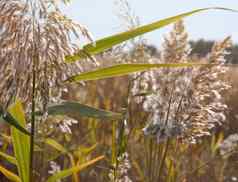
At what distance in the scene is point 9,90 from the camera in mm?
1046

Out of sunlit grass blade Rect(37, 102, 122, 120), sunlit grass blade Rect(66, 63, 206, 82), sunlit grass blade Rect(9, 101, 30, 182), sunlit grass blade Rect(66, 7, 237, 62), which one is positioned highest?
sunlit grass blade Rect(66, 7, 237, 62)

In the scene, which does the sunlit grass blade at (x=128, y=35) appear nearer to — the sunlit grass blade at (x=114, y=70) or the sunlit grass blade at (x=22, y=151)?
the sunlit grass blade at (x=114, y=70)

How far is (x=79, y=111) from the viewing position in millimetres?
1262

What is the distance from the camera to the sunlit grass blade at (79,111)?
1246mm

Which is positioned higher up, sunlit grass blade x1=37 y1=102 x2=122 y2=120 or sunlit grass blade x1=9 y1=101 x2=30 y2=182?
sunlit grass blade x1=37 y1=102 x2=122 y2=120

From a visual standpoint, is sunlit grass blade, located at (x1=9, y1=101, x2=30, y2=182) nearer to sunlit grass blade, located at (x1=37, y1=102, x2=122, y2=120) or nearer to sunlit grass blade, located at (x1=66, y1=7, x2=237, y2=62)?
sunlit grass blade, located at (x1=37, y1=102, x2=122, y2=120)

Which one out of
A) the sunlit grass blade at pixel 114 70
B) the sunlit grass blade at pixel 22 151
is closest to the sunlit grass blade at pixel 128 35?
the sunlit grass blade at pixel 114 70

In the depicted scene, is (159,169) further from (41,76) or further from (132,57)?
(41,76)

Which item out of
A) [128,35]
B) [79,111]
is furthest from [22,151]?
[128,35]

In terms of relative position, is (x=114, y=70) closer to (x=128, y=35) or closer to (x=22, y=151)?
(x=128, y=35)

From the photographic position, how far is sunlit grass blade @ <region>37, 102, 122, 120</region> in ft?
4.09

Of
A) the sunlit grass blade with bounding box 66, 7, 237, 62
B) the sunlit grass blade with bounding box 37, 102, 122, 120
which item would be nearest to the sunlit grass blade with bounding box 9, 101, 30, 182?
the sunlit grass blade with bounding box 37, 102, 122, 120

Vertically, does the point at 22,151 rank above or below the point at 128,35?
below

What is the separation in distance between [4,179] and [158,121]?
1.06 m
